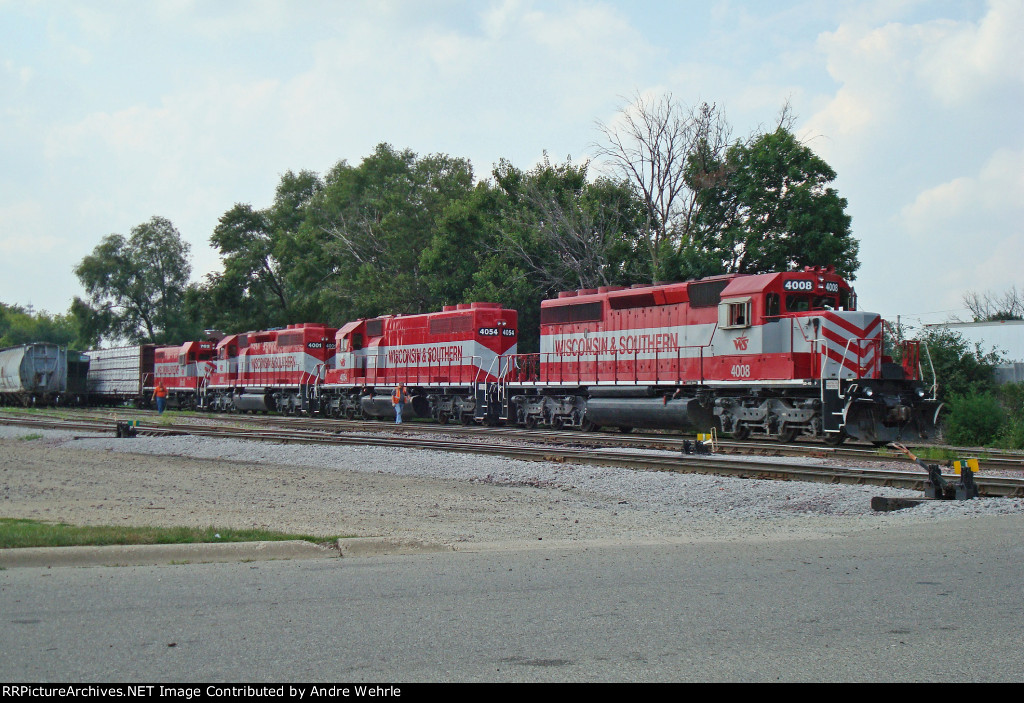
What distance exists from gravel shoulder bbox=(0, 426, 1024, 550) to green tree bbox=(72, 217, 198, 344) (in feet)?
207

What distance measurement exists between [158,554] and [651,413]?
1724 cm

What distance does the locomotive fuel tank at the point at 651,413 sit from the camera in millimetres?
22395

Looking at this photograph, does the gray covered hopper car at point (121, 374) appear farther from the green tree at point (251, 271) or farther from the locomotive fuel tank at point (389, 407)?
the locomotive fuel tank at point (389, 407)

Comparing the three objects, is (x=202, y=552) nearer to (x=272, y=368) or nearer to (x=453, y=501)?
(x=453, y=501)

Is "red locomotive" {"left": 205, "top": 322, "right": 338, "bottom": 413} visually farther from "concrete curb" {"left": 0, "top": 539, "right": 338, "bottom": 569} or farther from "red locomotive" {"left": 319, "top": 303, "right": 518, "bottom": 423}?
"concrete curb" {"left": 0, "top": 539, "right": 338, "bottom": 569}

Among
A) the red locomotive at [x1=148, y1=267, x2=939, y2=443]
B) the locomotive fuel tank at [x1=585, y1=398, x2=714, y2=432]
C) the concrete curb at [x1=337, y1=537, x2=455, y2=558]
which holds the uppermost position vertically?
the red locomotive at [x1=148, y1=267, x2=939, y2=443]

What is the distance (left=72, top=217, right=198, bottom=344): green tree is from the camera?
7569cm

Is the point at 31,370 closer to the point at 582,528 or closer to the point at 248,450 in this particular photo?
the point at 248,450

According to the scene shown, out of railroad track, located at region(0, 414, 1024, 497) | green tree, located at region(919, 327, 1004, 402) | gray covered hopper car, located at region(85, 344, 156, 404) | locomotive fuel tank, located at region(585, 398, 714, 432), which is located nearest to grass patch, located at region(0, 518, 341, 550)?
railroad track, located at region(0, 414, 1024, 497)

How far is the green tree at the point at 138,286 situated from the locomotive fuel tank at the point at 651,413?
199 feet

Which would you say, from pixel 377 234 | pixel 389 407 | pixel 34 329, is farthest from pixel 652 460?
pixel 34 329

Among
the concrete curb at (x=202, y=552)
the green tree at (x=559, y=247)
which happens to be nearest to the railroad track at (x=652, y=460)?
the concrete curb at (x=202, y=552)

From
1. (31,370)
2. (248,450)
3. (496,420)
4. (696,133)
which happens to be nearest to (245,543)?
(248,450)
